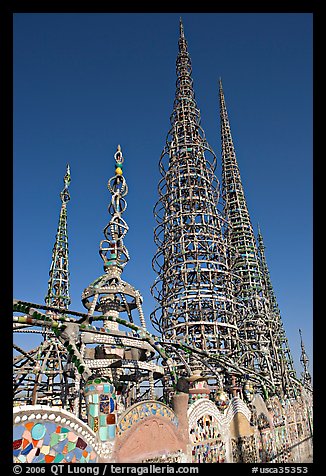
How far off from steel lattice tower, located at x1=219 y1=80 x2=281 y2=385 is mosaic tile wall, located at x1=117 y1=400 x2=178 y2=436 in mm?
27558

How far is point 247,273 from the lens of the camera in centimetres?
4184

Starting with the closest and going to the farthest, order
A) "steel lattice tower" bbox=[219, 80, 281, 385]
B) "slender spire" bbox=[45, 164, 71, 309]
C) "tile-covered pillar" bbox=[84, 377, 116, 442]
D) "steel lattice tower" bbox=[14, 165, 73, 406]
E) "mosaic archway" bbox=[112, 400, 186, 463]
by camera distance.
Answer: "tile-covered pillar" bbox=[84, 377, 116, 442] → "mosaic archway" bbox=[112, 400, 186, 463] → "steel lattice tower" bbox=[14, 165, 73, 406] → "slender spire" bbox=[45, 164, 71, 309] → "steel lattice tower" bbox=[219, 80, 281, 385]

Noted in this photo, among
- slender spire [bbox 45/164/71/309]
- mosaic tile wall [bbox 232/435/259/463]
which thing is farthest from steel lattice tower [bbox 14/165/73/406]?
mosaic tile wall [bbox 232/435/259/463]

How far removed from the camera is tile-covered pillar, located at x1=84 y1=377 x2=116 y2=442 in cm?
706

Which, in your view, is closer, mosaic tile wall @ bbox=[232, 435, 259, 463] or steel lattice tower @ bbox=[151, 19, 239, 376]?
mosaic tile wall @ bbox=[232, 435, 259, 463]

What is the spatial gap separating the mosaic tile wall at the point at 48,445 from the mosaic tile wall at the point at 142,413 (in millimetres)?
1096

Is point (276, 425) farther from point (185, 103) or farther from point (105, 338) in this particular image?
point (185, 103)

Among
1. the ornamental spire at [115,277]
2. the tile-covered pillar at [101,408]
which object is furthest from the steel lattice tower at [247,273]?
the tile-covered pillar at [101,408]

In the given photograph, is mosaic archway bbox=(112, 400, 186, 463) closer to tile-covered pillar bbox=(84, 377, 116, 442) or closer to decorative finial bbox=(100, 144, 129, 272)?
tile-covered pillar bbox=(84, 377, 116, 442)

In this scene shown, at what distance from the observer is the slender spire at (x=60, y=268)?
1202 inches

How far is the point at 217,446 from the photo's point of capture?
34.3 feet

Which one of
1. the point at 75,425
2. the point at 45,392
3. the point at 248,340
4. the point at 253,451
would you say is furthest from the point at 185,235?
the point at 75,425

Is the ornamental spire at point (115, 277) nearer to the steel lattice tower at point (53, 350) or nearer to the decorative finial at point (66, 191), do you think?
the steel lattice tower at point (53, 350)
